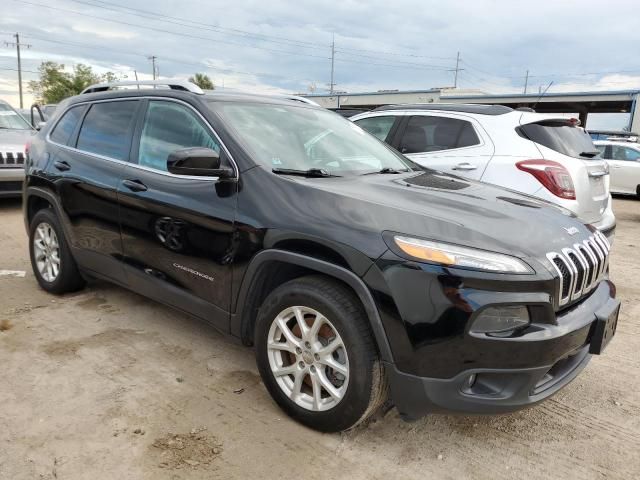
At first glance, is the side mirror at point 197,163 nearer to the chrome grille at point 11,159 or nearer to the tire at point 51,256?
the tire at point 51,256

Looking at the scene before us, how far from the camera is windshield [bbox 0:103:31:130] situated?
900cm

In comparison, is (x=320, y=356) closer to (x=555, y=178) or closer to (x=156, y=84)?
(x=156, y=84)

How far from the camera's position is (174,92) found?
11.0ft

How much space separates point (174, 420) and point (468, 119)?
4.12m

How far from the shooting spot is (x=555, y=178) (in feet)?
14.7

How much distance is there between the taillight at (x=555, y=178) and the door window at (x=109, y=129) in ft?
11.1

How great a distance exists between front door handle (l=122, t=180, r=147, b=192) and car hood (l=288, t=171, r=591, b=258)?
1156 mm

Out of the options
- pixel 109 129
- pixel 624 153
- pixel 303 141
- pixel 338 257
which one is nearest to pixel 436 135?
pixel 303 141

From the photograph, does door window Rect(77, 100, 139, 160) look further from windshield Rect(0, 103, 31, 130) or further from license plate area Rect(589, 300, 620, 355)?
windshield Rect(0, 103, 31, 130)

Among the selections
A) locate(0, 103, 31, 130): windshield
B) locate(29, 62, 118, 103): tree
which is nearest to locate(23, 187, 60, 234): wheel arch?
locate(0, 103, 31, 130): windshield

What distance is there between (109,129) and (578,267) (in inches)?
128

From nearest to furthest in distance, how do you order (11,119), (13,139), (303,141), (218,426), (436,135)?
(218,426) → (303,141) → (436,135) → (13,139) → (11,119)

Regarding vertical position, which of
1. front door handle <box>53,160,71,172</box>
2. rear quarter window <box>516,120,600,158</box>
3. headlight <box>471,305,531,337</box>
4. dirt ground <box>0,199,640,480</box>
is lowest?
dirt ground <box>0,199,640,480</box>

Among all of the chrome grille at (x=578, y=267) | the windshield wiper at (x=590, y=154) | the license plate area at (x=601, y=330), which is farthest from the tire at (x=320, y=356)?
the windshield wiper at (x=590, y=154)
